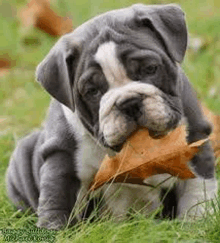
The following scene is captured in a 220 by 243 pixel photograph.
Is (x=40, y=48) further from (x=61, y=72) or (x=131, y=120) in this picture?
(x=131, y=120)

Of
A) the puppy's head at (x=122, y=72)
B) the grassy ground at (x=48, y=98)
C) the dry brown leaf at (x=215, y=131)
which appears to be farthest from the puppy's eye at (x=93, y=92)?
the dry brown leaf at (x=215, y=131)

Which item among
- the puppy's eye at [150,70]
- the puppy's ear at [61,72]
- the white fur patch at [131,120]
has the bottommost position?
the white fur patch at [131,120]

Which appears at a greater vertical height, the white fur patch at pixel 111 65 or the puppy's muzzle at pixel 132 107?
the white fur patch at pixel 111 65

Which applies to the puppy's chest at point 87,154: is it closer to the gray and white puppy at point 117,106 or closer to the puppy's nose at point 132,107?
the gray and white puppy at point 117,106

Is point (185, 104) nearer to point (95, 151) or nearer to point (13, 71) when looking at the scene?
point (95, 151)

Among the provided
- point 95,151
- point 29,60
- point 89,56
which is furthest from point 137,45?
point 29,60

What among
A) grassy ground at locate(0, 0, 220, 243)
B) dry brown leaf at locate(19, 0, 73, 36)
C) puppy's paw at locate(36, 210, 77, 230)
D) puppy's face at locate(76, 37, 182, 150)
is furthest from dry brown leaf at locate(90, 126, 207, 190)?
dry brown leaf at locate(19, 0, 73, 36)

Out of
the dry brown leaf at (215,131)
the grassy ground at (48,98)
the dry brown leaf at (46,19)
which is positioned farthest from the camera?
the dry brown leaf at (46,19)
